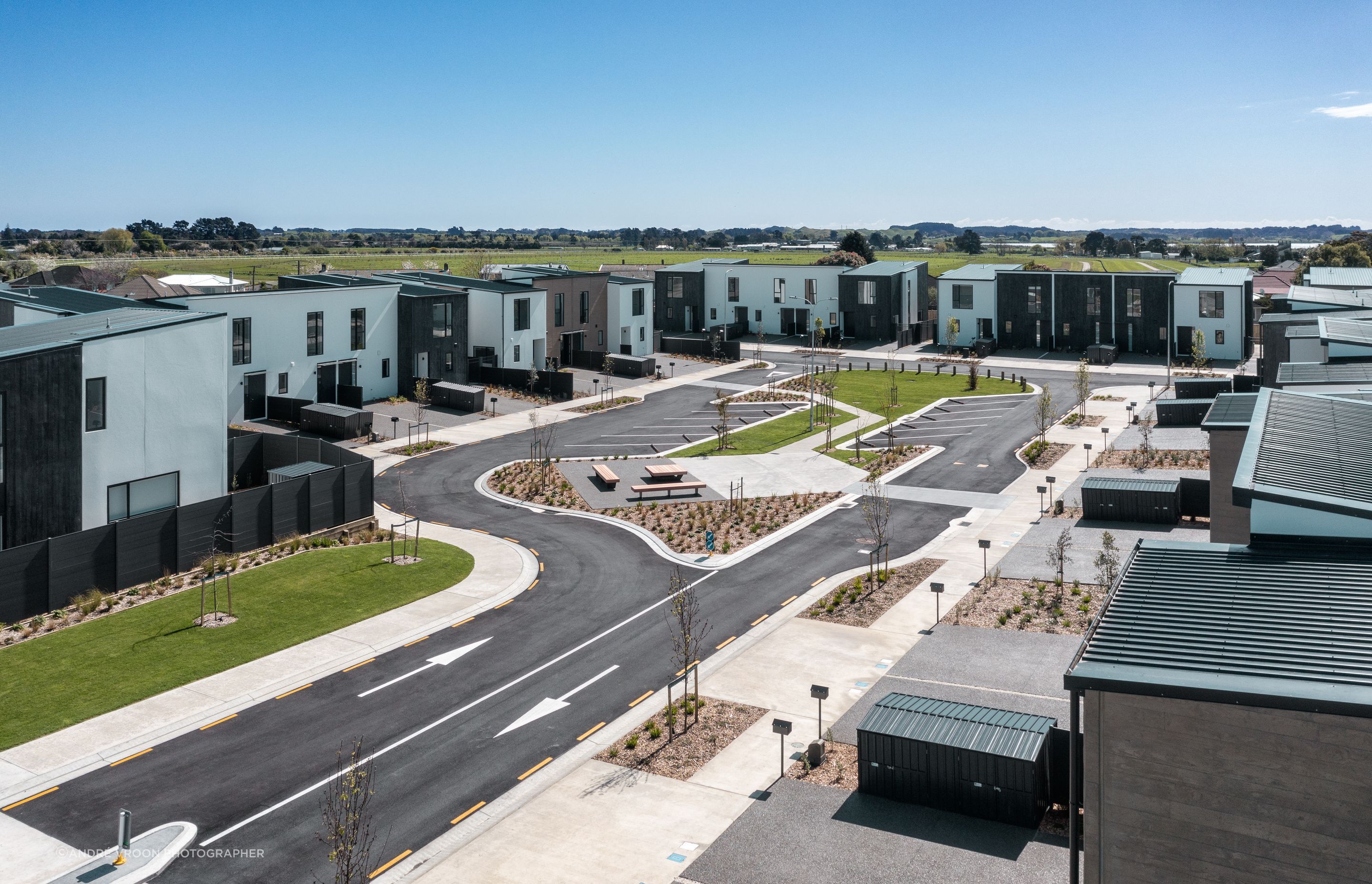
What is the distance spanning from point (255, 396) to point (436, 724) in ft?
128

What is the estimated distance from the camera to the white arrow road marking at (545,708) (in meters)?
24.0

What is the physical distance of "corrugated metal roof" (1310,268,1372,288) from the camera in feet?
263

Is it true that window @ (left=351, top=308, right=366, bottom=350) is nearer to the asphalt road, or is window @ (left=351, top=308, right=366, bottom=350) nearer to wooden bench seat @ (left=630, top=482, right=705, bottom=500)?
the asphalt road

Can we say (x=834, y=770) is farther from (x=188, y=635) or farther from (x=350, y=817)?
(x=188, y=635)

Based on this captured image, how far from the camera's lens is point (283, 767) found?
71.5 feet

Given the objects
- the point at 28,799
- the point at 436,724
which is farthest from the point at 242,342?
the point at 28,799

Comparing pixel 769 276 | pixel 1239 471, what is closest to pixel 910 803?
pixel 1239 471

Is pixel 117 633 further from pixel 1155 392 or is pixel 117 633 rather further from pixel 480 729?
pixel 1155 392

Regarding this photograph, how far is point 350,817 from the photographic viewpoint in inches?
633

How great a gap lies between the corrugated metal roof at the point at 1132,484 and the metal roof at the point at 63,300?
39.1m

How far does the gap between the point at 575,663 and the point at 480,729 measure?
4.24 m

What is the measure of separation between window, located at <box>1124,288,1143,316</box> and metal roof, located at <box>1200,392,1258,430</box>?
192ft

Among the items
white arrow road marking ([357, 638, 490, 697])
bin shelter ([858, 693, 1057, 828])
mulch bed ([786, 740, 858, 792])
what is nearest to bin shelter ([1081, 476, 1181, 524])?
bin shelter ([858, 693, 1057, 828])

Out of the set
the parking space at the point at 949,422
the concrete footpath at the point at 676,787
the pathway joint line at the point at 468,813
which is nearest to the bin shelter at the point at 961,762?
the concrete footpath at the point at 676,787
